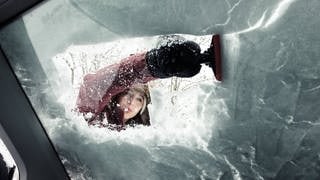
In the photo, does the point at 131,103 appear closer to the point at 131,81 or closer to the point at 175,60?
the point at 131,81

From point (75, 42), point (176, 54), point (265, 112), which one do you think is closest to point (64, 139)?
point (75, 42)

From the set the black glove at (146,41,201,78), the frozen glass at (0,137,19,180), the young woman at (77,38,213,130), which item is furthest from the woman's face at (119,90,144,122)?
the frozen glass at (0,137,19,180)

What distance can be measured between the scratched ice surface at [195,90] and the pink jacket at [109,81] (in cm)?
4

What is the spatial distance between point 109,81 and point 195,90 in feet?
1.35

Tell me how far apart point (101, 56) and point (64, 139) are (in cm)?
55

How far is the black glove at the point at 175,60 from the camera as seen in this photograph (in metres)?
1.81

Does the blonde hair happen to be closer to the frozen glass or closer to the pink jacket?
the pink jacket

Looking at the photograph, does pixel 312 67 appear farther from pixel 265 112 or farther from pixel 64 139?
pixel 64 139

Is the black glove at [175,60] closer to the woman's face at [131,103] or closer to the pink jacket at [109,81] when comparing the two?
the pink jacket at [109,81]

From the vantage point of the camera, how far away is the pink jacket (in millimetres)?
1958

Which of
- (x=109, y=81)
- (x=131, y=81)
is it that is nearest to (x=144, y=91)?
(x=131, y=81)

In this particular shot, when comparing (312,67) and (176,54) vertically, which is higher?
(176,54)

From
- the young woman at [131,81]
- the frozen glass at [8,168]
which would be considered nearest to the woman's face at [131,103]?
the young woman at [131,81]

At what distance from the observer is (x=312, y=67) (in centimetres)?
164
